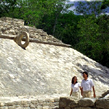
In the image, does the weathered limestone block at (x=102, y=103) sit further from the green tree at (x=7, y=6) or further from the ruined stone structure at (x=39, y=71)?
the green tree at (x=7, y=6)

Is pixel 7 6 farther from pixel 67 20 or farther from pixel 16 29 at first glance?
pixel 16 29

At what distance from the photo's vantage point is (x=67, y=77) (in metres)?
10.6

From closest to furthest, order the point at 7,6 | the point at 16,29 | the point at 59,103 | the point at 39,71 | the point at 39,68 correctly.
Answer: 1. the point at 59,103
2. the point at 39,71
3. the point at 39,68
4. the point at 16,29
5. the point at 7,6

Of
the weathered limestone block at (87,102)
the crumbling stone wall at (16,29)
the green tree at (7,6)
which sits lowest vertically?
the weathered limestone block at (87,102)

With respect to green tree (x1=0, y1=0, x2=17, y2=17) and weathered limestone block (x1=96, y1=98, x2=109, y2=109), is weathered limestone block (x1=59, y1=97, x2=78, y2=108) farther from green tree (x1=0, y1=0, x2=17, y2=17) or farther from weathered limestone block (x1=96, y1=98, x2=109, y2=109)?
green tree (x1=0, y1=0, x2=17, y2=17)

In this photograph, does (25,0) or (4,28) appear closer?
(4,28)

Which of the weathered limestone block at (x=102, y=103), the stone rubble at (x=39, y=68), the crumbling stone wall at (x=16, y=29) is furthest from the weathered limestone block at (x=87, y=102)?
the crumbling stone wall at (x=16, y=29)

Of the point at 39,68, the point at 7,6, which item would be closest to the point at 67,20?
the point at 7,6

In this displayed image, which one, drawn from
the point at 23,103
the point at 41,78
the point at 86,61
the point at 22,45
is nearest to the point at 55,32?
the point at 86,61

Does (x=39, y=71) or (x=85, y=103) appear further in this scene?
(x=39, y=71)

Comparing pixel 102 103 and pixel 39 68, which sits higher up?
pixel 102 103

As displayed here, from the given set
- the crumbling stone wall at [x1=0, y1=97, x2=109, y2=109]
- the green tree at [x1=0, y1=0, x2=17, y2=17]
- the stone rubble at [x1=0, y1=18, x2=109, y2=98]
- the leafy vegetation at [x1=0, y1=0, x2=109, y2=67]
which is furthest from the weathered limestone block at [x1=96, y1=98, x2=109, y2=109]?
the green tree at [x1=0, y1=0, x2=17, y2=17]

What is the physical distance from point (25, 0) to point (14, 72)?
77.8ft

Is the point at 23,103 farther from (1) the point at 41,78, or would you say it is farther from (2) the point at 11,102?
(1) the point at 41,78
